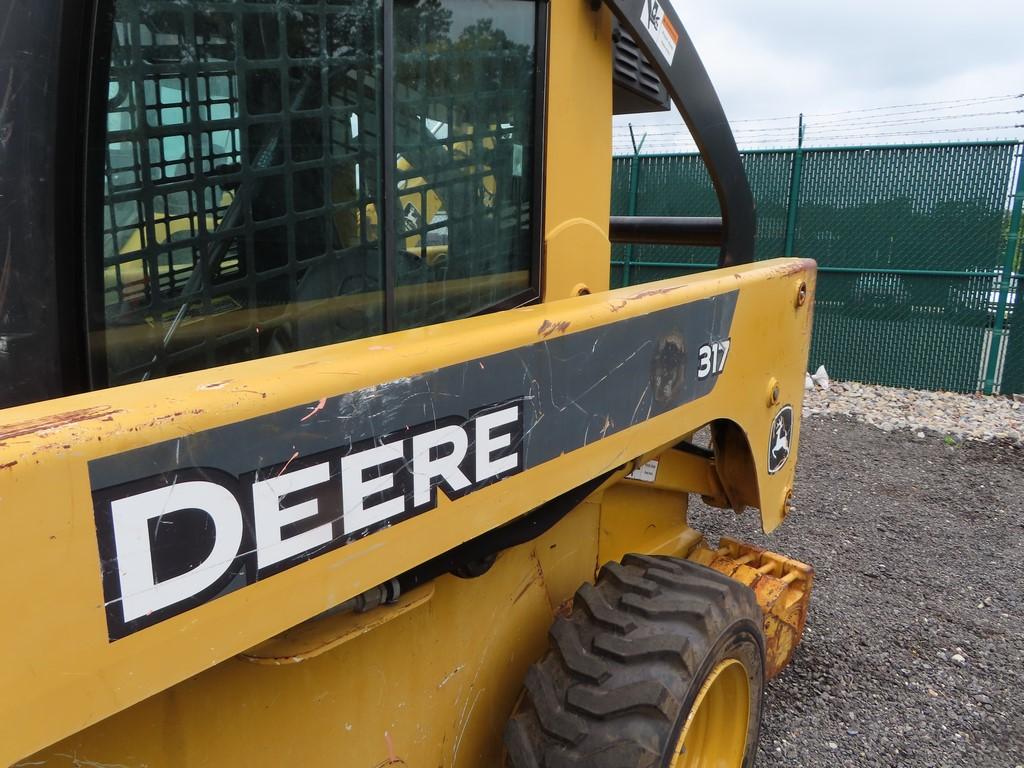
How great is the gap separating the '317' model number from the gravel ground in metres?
1.55

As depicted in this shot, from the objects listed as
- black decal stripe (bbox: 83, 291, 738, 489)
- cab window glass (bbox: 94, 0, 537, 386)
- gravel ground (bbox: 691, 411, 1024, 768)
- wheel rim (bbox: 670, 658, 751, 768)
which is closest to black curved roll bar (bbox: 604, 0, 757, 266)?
cab window glass (bbox: 94, 0, 537, 386)

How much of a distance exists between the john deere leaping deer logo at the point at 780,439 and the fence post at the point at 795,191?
6596 millimetres

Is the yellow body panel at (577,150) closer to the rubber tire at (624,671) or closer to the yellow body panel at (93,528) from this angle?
the yellow body panel at (93,528)

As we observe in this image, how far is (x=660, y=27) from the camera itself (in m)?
1.94

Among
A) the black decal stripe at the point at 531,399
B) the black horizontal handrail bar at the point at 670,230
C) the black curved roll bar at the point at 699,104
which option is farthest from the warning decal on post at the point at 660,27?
the black horizontal handrail bar at the point at 670,230

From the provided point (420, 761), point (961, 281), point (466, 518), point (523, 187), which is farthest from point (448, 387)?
point (961, 281)

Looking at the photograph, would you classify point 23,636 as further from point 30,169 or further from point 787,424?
point 787,424

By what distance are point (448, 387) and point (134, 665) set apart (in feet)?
1.76

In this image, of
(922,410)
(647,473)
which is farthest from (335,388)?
(922,410)

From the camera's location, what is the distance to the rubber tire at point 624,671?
5.24 ft

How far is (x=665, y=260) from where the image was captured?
9.42m

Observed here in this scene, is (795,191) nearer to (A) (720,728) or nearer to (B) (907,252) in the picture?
(B) (907,252)

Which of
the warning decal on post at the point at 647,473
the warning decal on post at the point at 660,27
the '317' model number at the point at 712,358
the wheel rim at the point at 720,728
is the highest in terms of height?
the warning decal on post at the point at 660,27

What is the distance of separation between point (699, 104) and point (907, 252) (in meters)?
6.82
